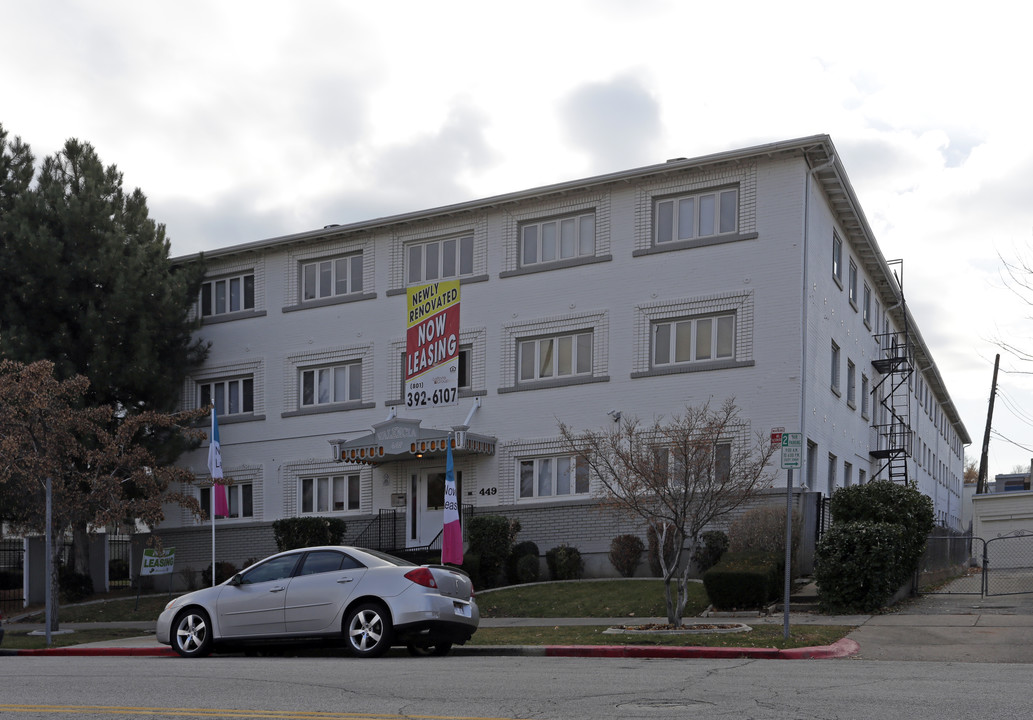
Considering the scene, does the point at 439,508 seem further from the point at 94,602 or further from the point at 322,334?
the point at 94,602

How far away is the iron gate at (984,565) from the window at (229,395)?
739 inches

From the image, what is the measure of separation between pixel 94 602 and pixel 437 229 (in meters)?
13.0

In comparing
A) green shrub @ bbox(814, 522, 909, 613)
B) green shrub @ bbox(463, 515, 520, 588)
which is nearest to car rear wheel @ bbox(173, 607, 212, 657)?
green shrub @ bbox(814, 522, 909, 613)

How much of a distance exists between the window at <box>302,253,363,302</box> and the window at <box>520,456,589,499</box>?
287 inches

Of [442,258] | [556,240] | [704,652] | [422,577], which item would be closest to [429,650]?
[422,577]

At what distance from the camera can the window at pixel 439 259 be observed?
29406 millimetres

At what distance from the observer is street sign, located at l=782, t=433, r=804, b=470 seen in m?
14.6

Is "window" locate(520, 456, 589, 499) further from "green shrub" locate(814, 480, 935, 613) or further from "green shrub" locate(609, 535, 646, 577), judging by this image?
"green shrub" locate(814, 480, 935, 613)

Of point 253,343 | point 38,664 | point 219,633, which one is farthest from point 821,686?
point 253,343

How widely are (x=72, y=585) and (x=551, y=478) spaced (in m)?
13.1

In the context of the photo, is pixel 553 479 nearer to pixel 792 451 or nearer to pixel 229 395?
pixel 229 395

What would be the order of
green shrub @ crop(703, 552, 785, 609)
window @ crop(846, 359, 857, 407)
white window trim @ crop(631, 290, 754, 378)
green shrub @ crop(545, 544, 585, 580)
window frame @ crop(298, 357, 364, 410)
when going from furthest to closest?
window frame @ crop(298, 357, 364, 410) → window @ crop(846, 359, 857, 407) → green shrub @ crop(545, 544, 585, 580) → white window trim @ crop(631, 290, 754, 378) → green shrub @ crop(703, 552, 785, 609)

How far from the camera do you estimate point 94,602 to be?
28.5 metres

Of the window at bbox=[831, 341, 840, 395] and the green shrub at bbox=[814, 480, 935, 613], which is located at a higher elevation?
the window at bbox=[831, 341, 840, 395]
